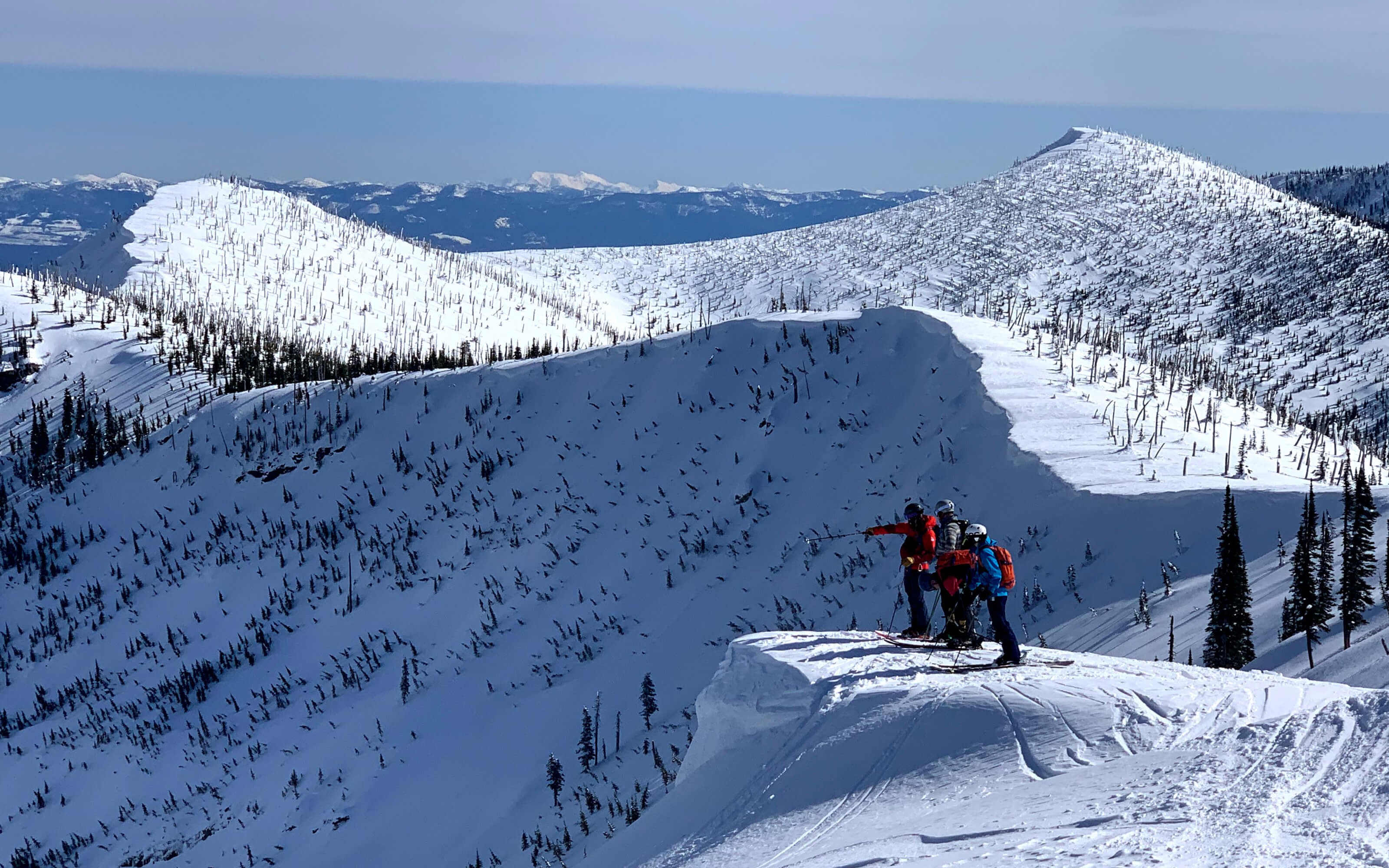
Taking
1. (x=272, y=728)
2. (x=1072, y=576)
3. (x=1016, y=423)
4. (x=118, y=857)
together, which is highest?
(x=1016, y=423)

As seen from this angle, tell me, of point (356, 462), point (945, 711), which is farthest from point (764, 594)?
point (356, 462)

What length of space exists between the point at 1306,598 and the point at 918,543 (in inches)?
226

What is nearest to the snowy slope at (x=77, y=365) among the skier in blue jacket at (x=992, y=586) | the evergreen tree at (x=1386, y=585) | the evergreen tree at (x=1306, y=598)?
the skier in blue jacket at (x=992, y=586)

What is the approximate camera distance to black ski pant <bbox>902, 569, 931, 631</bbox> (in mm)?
14562

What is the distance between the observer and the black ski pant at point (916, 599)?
573 inches

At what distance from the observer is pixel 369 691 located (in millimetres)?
27609

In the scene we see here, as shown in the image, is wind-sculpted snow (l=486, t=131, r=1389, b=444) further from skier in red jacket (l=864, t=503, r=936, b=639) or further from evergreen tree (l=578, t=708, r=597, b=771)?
skier in red jacket (l=864, t=503, r=936, b=639)

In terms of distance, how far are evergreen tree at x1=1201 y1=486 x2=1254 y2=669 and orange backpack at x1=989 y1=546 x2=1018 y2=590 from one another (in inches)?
156

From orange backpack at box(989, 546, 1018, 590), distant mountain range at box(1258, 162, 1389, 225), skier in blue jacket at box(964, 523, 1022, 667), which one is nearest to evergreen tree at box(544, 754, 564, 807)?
skier in blue jacket at box(964, 523, 1022, 667)

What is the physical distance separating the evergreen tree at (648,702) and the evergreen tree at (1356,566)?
12133 mm

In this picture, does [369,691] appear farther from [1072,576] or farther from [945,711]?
[945,711]

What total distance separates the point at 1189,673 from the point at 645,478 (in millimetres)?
21937

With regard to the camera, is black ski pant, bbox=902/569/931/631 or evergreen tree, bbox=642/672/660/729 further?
evergreen tree, bbox=642/672/660/729

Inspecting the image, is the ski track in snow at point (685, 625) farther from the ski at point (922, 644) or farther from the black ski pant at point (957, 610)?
the black ski pant at point (957, 610)
